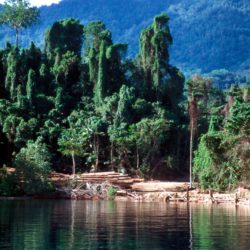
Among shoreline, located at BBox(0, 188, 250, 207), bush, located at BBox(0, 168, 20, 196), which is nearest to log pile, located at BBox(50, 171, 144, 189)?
shoreline, located at BBox(0, 188, 250, 207)

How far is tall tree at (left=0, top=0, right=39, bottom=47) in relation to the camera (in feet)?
295

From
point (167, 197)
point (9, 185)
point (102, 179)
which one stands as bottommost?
point (167, 197)

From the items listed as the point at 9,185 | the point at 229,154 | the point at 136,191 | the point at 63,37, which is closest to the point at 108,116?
the point at 136,191

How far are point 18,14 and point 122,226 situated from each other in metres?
62.8

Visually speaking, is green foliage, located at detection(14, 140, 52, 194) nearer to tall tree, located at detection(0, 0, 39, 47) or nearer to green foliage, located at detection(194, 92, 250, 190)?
green foliage, located at detection(194, 92, 250, 190)

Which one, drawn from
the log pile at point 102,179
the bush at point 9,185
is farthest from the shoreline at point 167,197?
the log pile at point 102,179

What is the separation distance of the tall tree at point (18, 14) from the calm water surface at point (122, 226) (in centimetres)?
4829

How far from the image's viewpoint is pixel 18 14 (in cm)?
9012

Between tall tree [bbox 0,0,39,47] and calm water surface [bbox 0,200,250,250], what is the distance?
48293 mm

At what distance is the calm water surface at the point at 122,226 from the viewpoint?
84.8 ft

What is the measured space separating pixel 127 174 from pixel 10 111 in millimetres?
14851

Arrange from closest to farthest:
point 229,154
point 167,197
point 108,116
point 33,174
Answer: point 229,154 < point 167,197 < point 33,174 < point 108,116

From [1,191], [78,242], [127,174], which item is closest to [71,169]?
[127,174]

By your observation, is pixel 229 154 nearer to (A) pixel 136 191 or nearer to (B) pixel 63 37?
(A) pixel 136 191
